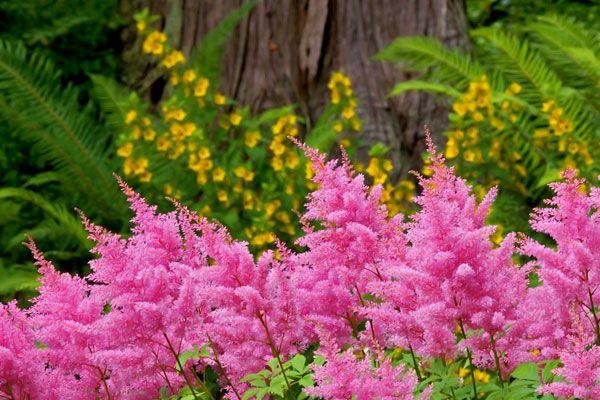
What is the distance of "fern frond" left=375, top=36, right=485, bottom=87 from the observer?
6.78 m

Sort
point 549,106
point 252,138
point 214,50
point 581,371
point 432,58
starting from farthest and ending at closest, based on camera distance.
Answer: point 214,50
point 432,58
point 252,138
point 549,106
point 581,371

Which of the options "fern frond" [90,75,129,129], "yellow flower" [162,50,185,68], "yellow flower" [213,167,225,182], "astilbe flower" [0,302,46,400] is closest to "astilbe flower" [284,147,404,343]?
"astilbe flower" [0,302,46,400]

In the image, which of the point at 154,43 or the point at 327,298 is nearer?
the point at 327,298

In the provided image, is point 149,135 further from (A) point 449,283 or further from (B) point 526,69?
(A) point 449,283

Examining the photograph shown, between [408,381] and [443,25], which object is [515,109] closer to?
[443,25]

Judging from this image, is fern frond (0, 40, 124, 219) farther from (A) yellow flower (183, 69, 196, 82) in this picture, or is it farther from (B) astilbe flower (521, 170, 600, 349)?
(B) astilbe flower (521, 170, 600, 349)

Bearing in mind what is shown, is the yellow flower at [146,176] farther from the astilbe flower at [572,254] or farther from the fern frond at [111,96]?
the astilbe flower at [572,254]

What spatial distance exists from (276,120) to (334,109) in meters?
0.47

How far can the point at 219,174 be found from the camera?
6.35 m

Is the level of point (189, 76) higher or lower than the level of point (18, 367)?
lower

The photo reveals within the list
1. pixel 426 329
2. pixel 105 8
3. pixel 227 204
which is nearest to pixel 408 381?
pixel 426 329

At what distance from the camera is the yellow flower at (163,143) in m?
6.52

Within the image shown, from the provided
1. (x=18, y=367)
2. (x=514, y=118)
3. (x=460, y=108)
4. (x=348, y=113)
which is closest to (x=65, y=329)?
(x=18, y=367)

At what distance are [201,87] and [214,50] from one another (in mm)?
455
